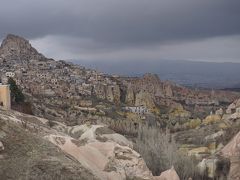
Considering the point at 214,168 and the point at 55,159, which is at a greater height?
the point at 55,159

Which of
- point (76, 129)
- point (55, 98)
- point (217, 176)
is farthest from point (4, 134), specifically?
point (55, 98)

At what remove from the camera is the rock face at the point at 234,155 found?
30175mm

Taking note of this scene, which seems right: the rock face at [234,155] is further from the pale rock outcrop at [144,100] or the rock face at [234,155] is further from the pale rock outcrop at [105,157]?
the pale rock outcrop at [144,100]

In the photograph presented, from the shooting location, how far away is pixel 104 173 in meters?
16.7

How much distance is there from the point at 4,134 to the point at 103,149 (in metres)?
6.40

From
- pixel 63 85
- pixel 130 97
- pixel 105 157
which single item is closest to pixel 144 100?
pixel 130 97

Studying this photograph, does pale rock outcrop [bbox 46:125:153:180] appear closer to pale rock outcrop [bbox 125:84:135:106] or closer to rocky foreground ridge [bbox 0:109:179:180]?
rocky foreground ridge [bbox 0:109:179:180]

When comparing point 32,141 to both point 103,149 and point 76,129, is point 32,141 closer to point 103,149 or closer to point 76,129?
point 103,149

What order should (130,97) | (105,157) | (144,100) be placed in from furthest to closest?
(130,97), (144,100), (105,157)

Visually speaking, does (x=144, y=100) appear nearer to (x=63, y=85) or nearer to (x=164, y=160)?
(x=63, y=85)

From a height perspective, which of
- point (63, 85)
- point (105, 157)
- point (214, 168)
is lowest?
point (63, 85)

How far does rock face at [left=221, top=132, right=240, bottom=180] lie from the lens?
1188 inches

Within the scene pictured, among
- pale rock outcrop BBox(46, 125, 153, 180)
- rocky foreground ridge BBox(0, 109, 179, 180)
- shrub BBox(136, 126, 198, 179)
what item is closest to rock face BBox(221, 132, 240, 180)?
shrub BBox(136, 126, 198, 179)

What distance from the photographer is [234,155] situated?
33500 mm
